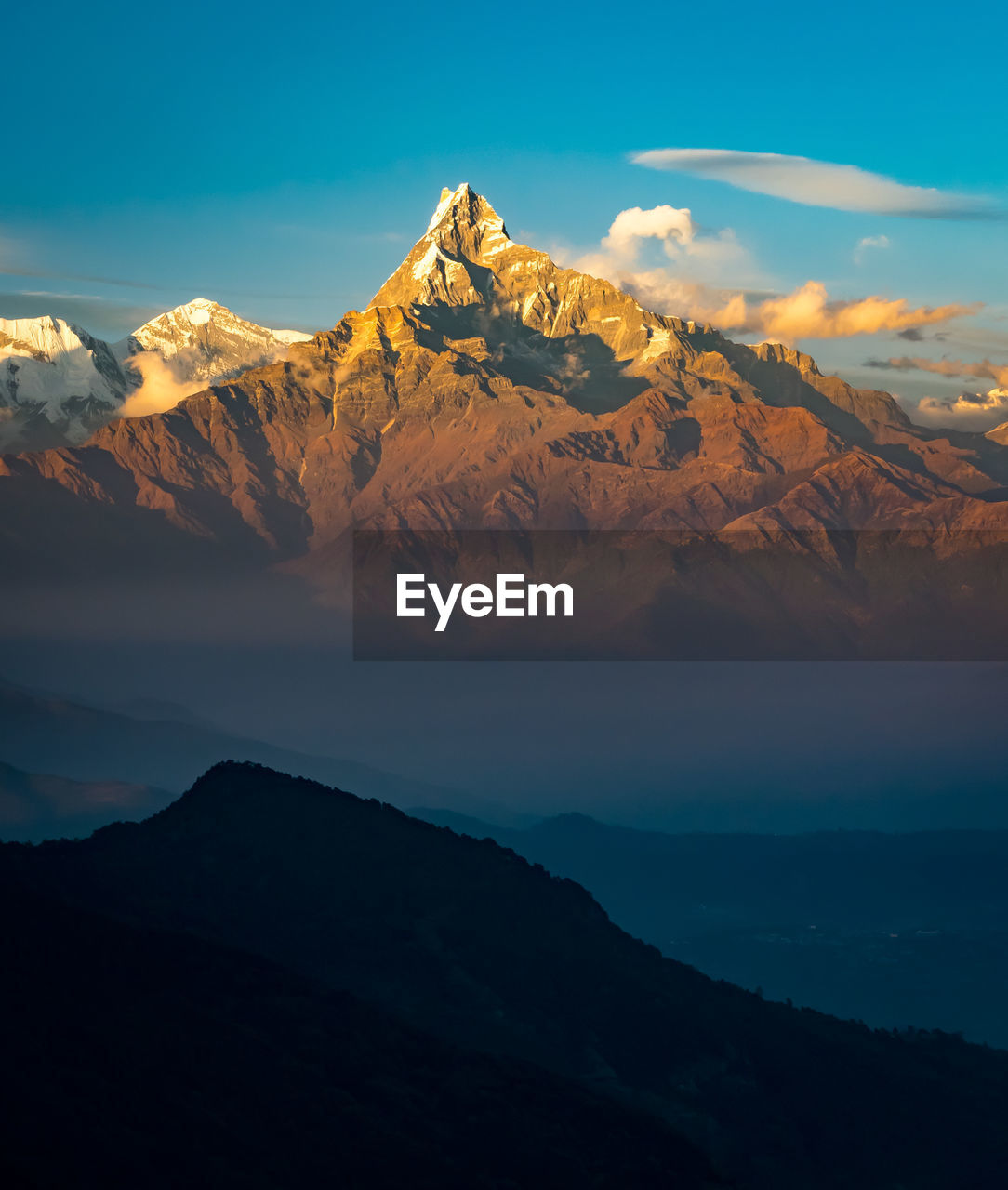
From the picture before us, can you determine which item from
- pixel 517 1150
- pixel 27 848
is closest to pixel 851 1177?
pixel 517 1150

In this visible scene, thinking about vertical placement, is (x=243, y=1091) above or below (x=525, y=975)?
above

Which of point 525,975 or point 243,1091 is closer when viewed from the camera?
point 243,1091

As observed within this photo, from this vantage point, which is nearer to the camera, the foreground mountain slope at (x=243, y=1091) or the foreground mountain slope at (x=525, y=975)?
the foreground mountain slope at (x=243, y=1091)

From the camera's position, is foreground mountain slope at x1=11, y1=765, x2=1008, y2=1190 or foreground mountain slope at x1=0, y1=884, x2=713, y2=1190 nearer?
foreground mountain slope at x1=0, y1=884, x2=713, y2=1190

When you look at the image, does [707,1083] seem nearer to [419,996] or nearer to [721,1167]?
[721,1167]
